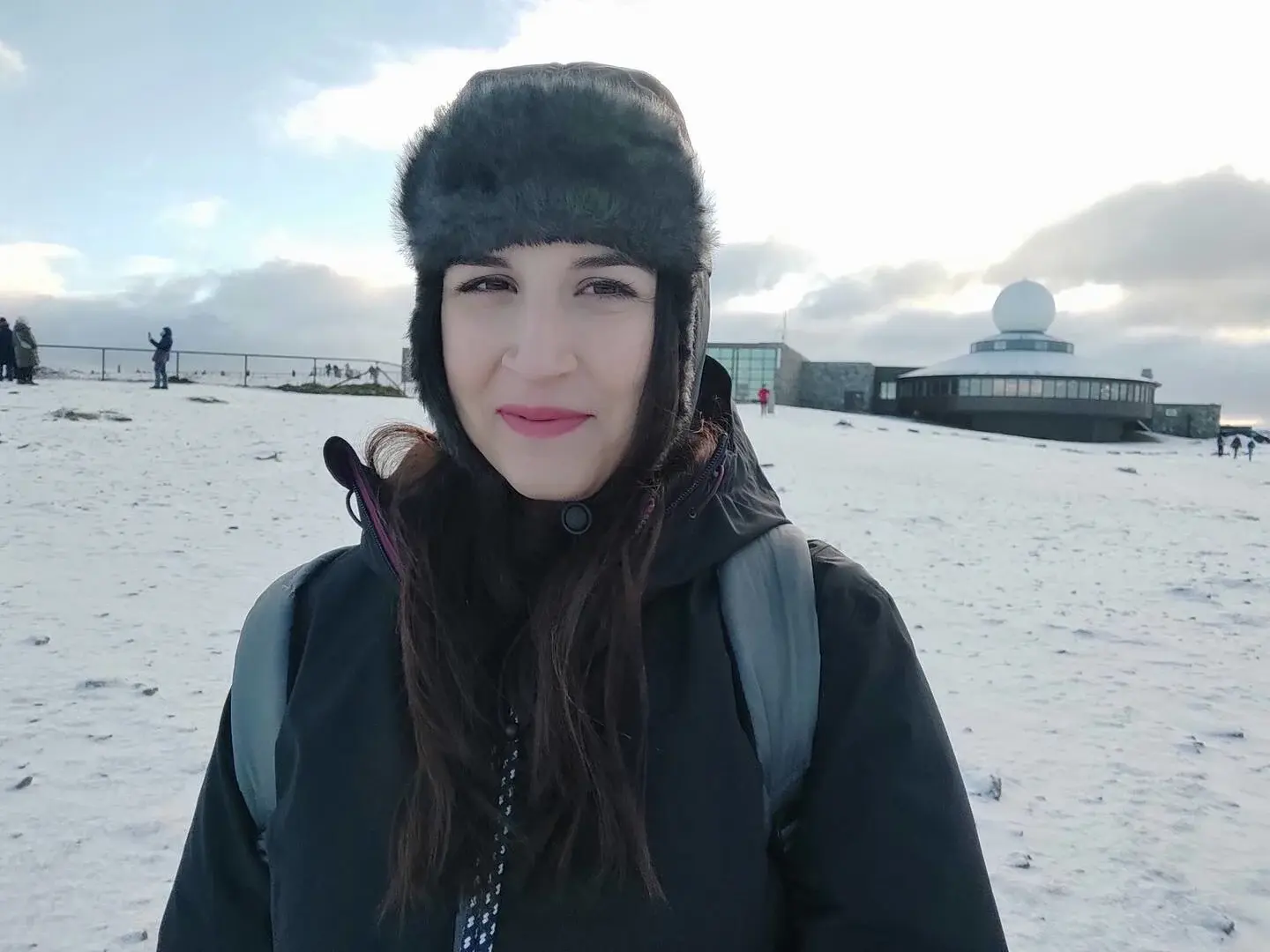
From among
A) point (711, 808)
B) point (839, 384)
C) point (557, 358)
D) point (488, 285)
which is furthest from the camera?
point (839, 384)

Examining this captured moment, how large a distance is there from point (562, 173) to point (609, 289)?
236 mm

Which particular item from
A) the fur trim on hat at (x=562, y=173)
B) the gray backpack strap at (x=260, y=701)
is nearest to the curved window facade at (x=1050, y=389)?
the fur trim on hat at (x=562, y=173)

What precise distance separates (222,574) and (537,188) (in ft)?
21.5

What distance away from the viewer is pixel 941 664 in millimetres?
5602

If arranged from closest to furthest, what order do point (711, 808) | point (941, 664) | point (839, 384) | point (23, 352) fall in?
point (711, 808) → point (941, 664) → point (23, 352) → point (839, 384)

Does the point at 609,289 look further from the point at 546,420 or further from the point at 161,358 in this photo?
the point at 161,358

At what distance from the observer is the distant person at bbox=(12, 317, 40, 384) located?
19.2m

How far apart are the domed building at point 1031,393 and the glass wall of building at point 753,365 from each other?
875 cm

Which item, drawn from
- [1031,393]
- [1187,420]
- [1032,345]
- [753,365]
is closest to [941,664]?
[753,365]

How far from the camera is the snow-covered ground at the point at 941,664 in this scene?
3.09 metres

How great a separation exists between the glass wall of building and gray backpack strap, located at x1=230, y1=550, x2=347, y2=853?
40.2 metres

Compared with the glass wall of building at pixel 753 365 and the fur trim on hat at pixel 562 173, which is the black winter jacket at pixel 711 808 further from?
the glass wall of building at pixel 753 365

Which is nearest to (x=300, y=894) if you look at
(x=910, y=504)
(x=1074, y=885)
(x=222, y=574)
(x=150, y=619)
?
(x=1074, y=885)

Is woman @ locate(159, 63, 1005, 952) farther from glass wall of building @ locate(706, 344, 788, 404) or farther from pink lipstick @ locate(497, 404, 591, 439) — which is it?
glass wall of building @ locate(706, 344, 788, 404)
